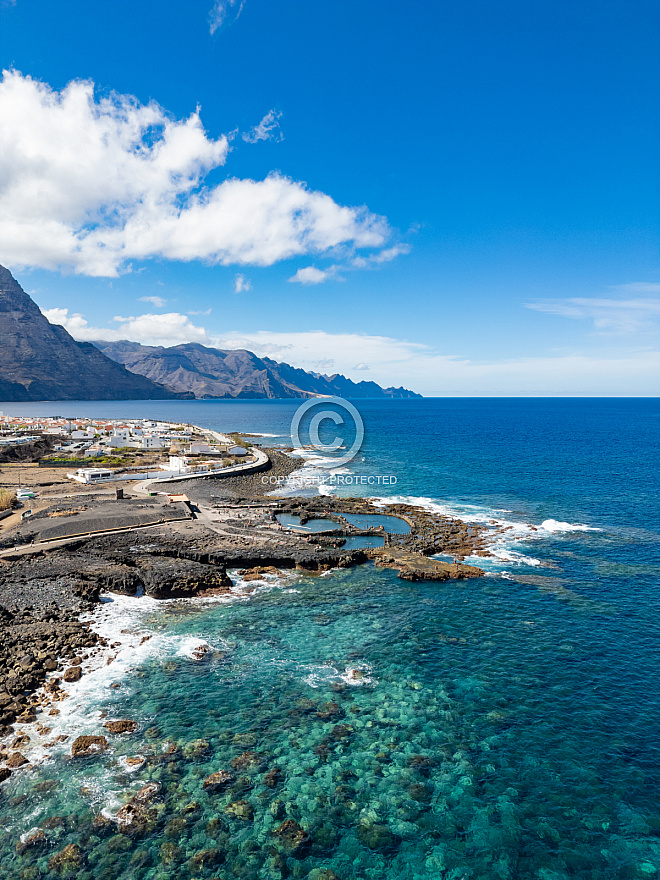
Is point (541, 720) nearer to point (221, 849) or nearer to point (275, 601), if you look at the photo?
point (221, 849)

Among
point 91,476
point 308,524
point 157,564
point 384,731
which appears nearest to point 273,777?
point 384,731

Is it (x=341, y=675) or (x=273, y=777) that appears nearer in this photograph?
(x=273, y=777)

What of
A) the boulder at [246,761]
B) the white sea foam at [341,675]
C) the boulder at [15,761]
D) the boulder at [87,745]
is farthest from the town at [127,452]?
the boulder at [246,761]

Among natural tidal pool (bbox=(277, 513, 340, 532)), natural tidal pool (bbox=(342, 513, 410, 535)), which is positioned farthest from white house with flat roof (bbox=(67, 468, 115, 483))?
natural tidal pool (bbox=(342, 513, 410, 535))

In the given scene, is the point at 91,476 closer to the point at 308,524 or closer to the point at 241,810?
the point at 308,524

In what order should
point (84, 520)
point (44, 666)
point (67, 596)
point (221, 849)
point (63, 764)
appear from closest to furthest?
point (221, 849) < point (63, 764) < point (44, 666) < point (67, 596) < point (84, 520)

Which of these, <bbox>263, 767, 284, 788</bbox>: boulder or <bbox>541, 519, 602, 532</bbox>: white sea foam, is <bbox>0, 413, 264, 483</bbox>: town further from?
<bbox>263, 767, 284, 788</bbox>: boulder

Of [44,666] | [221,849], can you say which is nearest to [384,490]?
[44,666]
